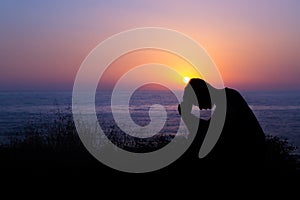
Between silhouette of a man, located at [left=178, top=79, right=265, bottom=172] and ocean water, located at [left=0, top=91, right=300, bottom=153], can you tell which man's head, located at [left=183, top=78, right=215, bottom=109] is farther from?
ocean water, located at [left=0, top=91, right=300, bottom=153]

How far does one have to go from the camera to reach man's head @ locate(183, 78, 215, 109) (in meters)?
5.74

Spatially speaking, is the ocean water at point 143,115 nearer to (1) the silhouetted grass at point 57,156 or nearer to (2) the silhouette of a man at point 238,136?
(1) the silhouetted grass at point 57,156

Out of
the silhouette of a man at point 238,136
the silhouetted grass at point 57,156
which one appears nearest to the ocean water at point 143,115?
the silhouetted grass at point 57,156

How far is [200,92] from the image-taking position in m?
5.75

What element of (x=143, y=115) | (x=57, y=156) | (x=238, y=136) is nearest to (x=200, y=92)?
(x=238, y=136)

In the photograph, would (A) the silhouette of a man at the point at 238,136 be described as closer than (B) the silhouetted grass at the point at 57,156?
Yes

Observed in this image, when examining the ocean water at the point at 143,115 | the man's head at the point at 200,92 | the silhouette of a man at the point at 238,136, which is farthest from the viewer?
the ocean water at the point at 143,115

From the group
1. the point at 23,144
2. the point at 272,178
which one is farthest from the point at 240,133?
the point at 23,144

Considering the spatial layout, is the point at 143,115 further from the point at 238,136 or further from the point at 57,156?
the point at 238,136

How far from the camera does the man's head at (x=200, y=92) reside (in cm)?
574

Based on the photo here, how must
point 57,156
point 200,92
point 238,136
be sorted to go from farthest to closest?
point 57,156 → point 238,136 → point 200,92

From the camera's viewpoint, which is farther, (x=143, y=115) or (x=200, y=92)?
(x=143, y=115)

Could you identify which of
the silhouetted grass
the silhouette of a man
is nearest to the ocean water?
the silhouetted grass

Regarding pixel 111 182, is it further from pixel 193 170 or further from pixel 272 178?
pixel 272 178
